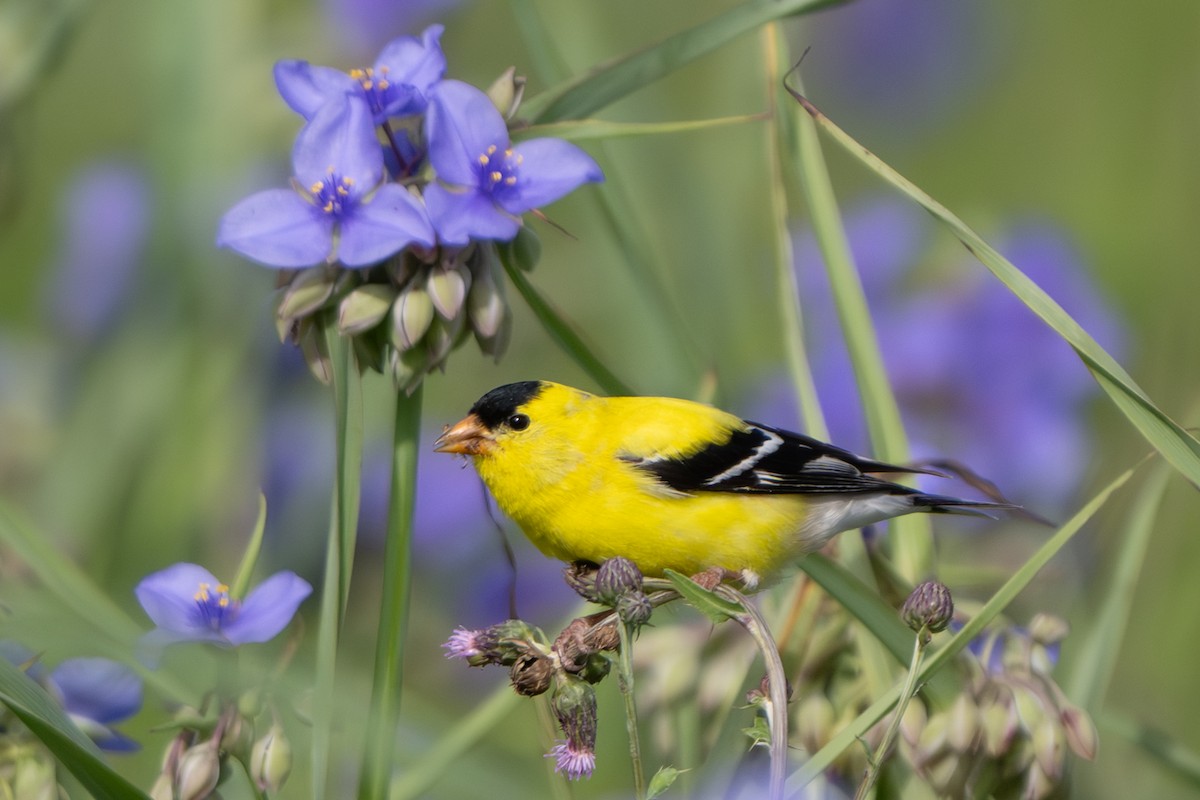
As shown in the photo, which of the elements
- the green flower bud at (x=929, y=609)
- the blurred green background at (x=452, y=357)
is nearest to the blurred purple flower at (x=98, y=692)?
the blurred green background at (x=452, y=357)

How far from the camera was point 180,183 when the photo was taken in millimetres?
2775

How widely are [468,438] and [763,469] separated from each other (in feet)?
1.54

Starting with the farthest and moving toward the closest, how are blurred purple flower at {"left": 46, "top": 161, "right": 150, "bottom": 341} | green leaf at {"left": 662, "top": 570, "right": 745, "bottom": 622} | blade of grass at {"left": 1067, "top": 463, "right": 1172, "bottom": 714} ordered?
blurred purple flower at {"left": 46, "top": 161, "right": 150, "bottom": 341} → blade of grass at {"left": 1067, "top": 463, "right": 1172, "bottom": 714} → green leaf at {"left": 662, "top": 570, "right": 745, "bottom": 622}

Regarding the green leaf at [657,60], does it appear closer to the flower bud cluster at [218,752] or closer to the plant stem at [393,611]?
the plant stem at [393,611]

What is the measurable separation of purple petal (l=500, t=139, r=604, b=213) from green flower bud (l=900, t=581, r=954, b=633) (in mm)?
599

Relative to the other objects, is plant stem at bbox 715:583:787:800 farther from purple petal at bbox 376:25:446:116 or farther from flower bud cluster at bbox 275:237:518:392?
purple petal at bbox 376:25:446:116

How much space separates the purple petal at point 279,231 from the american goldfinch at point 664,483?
0.56m

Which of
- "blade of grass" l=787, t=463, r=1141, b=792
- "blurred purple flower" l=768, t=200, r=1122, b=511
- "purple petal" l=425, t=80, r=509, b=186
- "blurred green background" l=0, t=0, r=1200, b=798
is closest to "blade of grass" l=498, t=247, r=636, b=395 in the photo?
"purple petal" l=425, t=80, r=509, b=186

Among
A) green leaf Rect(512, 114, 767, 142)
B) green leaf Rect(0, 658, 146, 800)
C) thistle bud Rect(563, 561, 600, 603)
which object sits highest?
green leaf Rect(512, 114, 767, 142)

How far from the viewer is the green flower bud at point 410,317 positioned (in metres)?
1.43

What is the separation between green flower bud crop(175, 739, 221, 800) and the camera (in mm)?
1355

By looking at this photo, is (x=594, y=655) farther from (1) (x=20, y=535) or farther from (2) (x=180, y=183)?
(2) (x=180, y=183)

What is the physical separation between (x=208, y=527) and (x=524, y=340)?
3.42ft

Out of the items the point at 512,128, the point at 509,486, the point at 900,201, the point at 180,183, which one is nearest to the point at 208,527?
the point at 180,183
